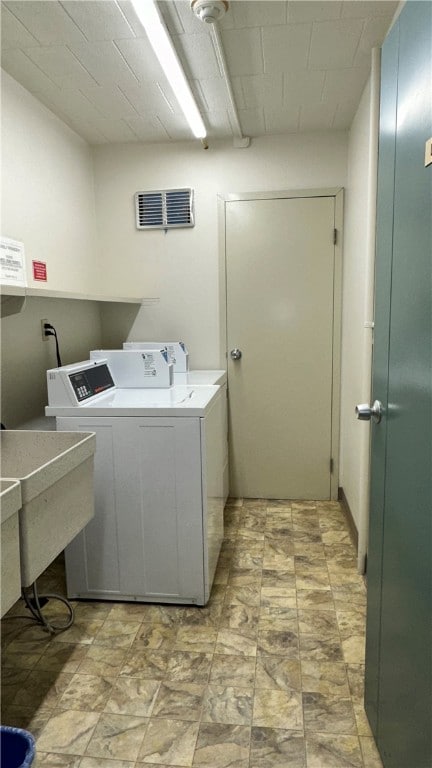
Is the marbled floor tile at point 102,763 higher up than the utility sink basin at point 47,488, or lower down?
lower down

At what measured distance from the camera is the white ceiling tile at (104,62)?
2037 mm

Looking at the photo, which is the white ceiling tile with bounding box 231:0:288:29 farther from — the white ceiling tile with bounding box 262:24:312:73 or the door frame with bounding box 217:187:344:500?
the door frame with bounding box 217:187:344:500

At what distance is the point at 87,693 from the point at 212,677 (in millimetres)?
467

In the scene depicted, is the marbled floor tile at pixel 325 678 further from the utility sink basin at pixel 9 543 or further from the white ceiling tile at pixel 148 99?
the white ceiling tile at pixel 148 99

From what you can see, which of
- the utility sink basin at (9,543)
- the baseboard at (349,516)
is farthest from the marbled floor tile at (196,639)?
the baseboard at (349,516)

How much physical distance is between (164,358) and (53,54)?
4.91 ft

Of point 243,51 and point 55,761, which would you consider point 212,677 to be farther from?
point 243,51

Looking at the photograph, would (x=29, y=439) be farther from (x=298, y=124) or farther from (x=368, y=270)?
(x=298, y=124)

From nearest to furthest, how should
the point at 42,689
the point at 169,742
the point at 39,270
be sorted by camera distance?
the point at 169,742 → the point at 42,689 → the point at 39,270

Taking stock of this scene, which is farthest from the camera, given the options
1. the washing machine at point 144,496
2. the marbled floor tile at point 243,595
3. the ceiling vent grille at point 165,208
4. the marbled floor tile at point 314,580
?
the ceiling vent grille at point 165,208

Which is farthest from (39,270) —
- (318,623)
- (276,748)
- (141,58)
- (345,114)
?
(276,748)

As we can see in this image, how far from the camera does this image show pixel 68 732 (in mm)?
1540

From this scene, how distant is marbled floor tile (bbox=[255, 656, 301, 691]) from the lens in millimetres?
1714

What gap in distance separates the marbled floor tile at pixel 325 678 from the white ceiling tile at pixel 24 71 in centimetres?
290
